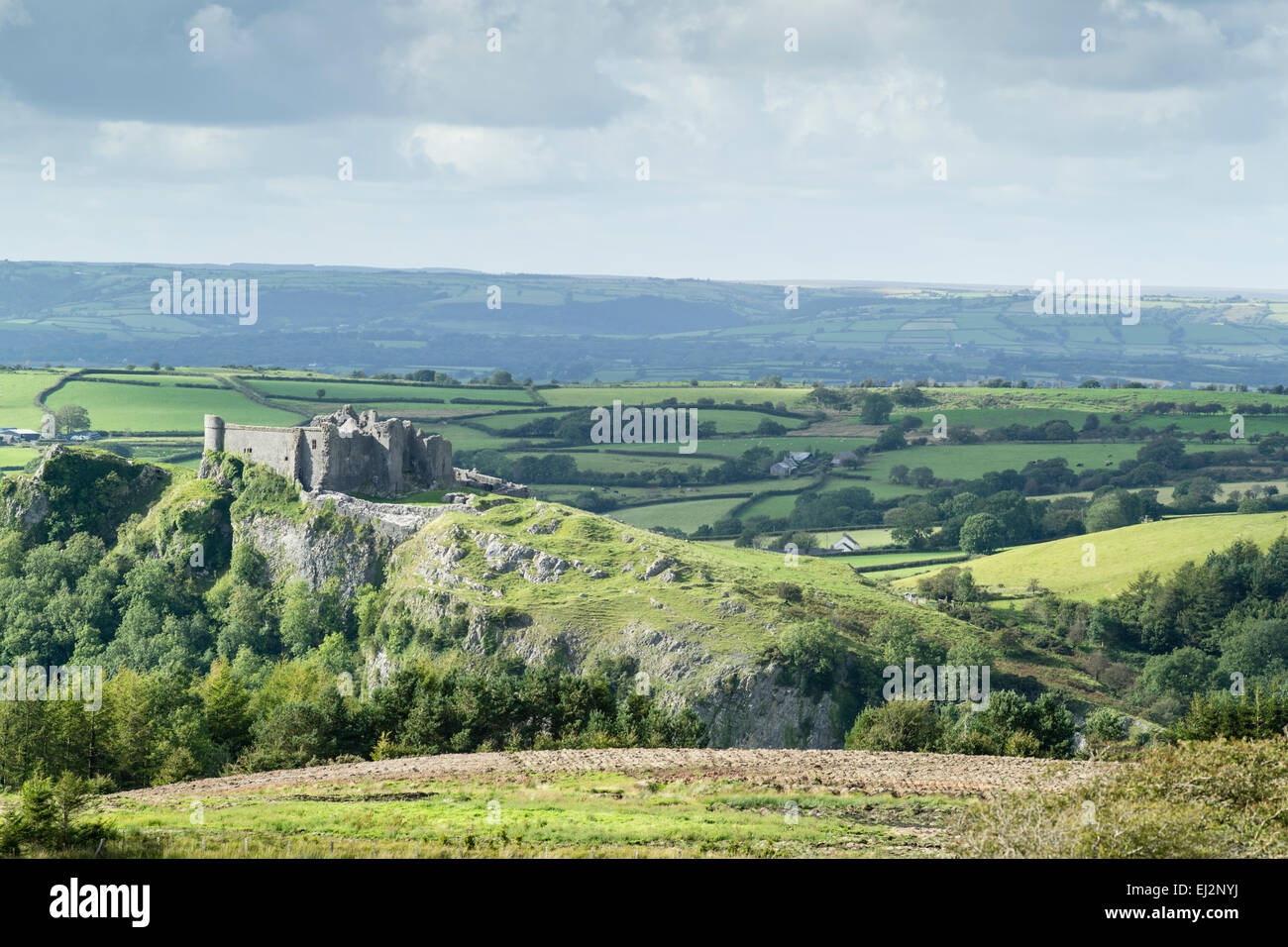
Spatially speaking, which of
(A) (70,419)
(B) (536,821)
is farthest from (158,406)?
(B) (536,821)

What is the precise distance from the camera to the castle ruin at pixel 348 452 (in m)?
91.4

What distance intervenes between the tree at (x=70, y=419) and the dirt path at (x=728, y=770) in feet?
429

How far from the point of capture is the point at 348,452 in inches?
3620

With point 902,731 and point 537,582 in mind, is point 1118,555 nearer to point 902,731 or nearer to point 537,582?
point 537,582

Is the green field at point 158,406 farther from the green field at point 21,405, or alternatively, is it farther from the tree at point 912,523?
the tree at point 912,523

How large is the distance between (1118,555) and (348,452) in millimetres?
71019

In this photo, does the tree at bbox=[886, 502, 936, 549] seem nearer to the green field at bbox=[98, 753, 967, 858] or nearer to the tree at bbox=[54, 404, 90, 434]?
the tree at bbox=[54, 404, 90, 434]

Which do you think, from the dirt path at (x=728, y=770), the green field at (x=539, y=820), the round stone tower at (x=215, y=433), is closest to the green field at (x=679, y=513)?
the round stone tower at (x=215, y=433)

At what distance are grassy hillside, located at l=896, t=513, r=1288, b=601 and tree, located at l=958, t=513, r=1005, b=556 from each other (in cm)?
444

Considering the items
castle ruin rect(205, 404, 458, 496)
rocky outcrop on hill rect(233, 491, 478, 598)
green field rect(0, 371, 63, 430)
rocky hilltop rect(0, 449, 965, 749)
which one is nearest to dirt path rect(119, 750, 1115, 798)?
rocky hilltop rect(0, 449, 965, 749)

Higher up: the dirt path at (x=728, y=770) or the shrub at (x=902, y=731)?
the dirt path at (x=728, y=770)

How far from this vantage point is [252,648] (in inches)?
3356

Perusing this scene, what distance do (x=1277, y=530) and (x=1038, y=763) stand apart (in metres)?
95.8

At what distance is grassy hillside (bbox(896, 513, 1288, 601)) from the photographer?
380 feet
